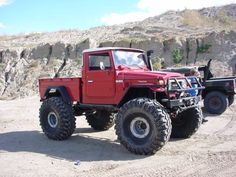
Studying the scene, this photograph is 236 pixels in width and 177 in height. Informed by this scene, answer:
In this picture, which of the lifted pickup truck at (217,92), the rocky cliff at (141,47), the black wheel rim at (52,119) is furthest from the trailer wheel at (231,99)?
the rocky cliff at (141,47)

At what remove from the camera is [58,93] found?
1133cm

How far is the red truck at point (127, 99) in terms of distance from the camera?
8.84 m

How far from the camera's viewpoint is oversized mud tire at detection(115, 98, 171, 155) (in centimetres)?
864

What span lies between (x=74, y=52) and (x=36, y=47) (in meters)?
4.13

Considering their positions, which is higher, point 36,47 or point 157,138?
point 36,47

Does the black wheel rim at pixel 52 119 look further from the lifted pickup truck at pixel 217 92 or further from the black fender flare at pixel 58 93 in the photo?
the lifted pickup truck at pixel 217 92

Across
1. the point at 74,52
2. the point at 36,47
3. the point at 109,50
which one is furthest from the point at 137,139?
the point at 36,47

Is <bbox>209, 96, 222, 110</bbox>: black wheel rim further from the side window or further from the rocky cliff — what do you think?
the rocky cliff

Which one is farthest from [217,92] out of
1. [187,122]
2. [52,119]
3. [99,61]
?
[52,119]

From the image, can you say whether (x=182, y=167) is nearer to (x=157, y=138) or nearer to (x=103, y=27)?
(x=157, y=138)

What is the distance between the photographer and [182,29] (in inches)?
1469

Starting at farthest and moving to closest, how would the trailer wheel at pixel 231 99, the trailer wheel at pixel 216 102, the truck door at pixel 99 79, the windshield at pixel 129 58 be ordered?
the trailer wheel at pixel 231 99
the trailer wheel at pixel 216 102
the windshield at pixel 129 58
the truck door at pixel 99 79

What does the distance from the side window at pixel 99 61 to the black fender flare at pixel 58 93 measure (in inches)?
42.7

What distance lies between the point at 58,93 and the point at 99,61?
1865 millimetres
